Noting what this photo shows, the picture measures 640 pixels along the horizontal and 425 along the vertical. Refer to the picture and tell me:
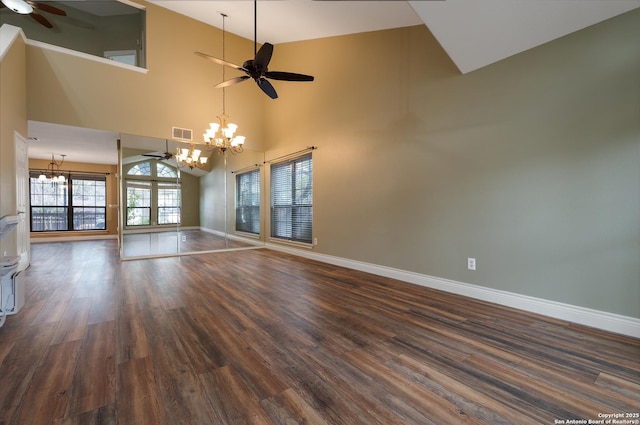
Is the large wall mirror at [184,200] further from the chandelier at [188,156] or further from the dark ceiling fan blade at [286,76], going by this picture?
the dark ceiling fan blade at [286,76]

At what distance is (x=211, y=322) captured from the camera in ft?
7.63

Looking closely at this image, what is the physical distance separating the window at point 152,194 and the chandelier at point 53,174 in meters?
4.85

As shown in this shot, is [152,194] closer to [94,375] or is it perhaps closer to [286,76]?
[286,76]

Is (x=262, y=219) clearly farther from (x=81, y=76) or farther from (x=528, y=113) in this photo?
(x=528, y=113)

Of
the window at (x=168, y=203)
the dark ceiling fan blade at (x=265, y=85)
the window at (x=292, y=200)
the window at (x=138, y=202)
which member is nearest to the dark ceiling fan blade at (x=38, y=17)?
the window at (x=138, y=202)

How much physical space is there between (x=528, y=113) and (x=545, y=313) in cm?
191

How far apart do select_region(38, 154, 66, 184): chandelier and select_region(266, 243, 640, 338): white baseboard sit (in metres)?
9.90

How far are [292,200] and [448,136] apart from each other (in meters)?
3.45

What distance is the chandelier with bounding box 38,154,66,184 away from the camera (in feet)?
26.0

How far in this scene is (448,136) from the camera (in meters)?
3.13

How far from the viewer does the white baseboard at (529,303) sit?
83.6 inches

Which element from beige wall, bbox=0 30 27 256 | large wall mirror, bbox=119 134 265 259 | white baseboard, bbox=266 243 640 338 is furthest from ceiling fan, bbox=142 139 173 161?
white baseboard, bbox=266 243 640 338

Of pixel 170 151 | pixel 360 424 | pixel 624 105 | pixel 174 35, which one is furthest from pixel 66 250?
pixel 624 105

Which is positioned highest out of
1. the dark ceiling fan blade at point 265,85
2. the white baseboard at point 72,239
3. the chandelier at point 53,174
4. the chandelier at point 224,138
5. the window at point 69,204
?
the dark ceiling fan blade at point 265,85
